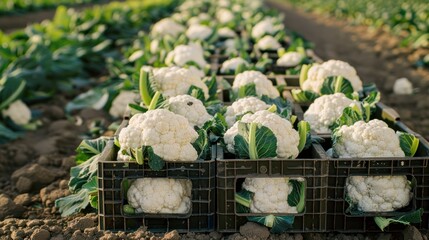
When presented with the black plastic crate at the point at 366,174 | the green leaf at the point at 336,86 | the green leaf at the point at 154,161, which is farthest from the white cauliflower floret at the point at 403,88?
the green leaf at the point at 154,161

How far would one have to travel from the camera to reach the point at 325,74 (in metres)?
5.03

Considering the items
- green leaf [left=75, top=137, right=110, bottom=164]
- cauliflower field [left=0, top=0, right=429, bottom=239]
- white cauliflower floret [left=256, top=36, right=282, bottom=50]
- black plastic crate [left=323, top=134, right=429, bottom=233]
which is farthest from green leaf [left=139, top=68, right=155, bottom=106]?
white cauliflower floret [left=256, top=36, right=282, bottom=50]

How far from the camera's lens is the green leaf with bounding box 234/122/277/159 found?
11.5 ft

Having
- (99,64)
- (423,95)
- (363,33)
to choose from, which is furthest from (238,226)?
(363,33)

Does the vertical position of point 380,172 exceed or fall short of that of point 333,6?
it falls short

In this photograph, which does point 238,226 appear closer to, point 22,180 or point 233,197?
point 233,197

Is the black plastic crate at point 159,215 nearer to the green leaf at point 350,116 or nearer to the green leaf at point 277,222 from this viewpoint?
the green leaf at point 277,222

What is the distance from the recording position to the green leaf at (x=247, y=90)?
476 cm

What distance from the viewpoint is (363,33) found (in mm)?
15539

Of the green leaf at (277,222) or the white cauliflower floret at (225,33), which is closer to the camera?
the green leaf at (277,222)

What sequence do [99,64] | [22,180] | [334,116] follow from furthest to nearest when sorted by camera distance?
[99,64], [22,180], [334,116]

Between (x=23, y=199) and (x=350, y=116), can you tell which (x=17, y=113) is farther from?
(x=350, y=116)

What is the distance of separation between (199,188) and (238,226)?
12.7 inches

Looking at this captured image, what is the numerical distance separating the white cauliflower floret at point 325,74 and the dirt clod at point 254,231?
185 centimetres
